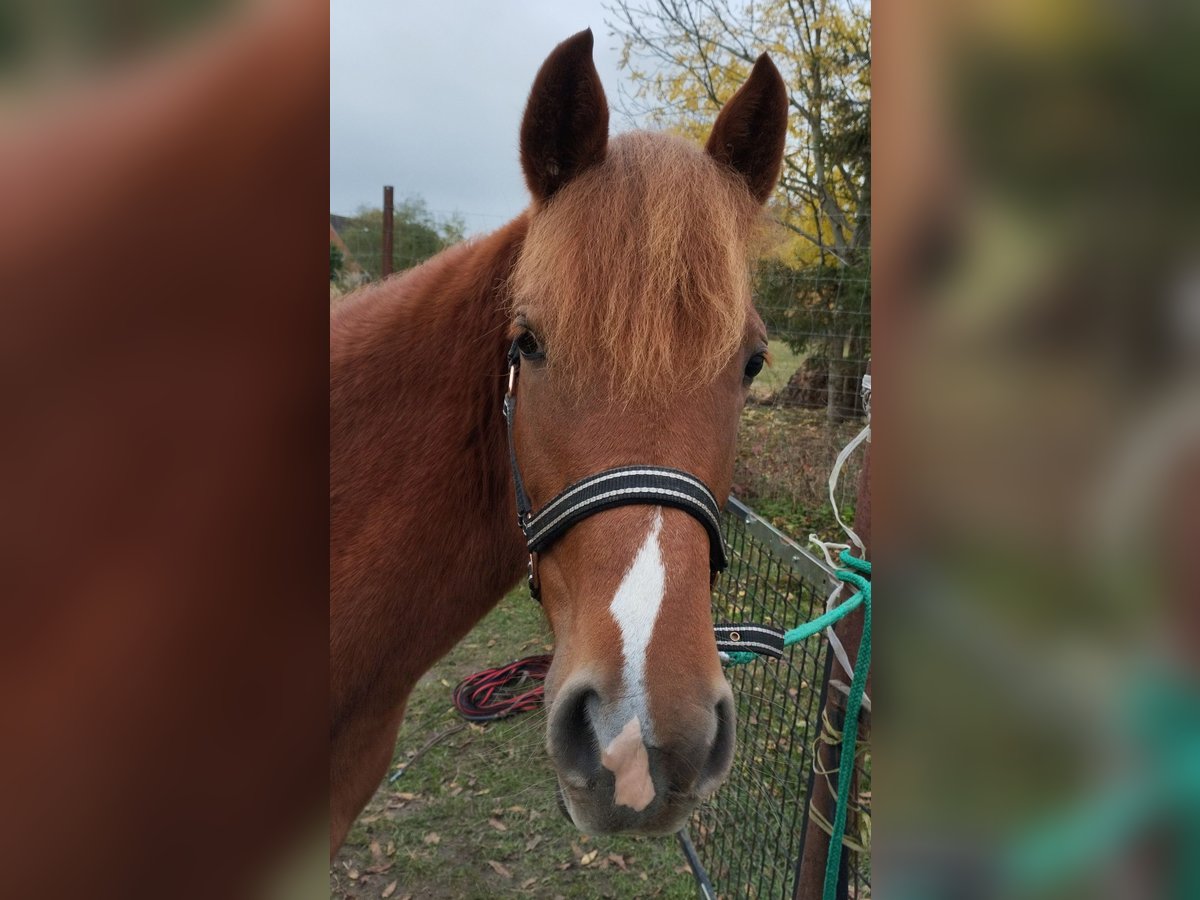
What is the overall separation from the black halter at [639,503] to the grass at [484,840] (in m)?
2.02

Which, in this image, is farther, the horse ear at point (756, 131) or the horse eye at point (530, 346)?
the horse ear at point (756, 131)

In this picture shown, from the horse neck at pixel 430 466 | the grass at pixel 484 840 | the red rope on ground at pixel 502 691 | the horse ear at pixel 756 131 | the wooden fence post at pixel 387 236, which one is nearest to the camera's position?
the horse ear at pixel 756 131

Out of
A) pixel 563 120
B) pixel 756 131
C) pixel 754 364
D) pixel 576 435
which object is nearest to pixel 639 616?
pixel 576 435

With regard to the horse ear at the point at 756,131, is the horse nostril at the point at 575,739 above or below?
below

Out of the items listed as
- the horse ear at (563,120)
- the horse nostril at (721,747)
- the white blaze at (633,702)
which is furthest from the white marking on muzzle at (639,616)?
the horse ear at (563,120)

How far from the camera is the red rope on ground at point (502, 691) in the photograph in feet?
14.2

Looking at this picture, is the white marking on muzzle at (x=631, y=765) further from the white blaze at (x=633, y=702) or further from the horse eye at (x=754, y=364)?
the horse eye at (x=754, y=364)

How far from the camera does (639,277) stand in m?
1.48
